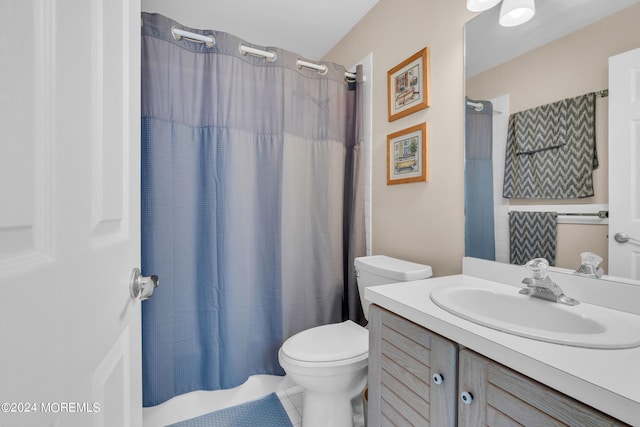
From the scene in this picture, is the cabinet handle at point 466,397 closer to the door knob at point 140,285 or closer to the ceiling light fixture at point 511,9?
the door knob at point 140,285

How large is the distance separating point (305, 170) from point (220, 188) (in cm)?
51

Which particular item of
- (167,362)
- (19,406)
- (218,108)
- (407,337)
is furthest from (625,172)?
(167,362)

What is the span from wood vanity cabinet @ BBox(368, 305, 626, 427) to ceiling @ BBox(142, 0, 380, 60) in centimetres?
184

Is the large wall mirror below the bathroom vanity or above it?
above

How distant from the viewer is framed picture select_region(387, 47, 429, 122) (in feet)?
4.77

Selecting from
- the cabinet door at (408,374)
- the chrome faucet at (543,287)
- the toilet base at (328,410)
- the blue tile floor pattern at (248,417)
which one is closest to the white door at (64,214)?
the cabinet door at (408,374)

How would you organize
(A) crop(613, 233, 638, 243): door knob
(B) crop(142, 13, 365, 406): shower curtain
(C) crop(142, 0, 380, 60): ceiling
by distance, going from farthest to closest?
(C) crop(142, 0, 380, 60): ceiling → (B) crop(142, 13, 365, 406): shower curtain → (A) crop(613, 233, 638, 243): door knob

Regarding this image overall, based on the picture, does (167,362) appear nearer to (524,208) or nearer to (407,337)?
(407,337)

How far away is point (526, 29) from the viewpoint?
108 cm

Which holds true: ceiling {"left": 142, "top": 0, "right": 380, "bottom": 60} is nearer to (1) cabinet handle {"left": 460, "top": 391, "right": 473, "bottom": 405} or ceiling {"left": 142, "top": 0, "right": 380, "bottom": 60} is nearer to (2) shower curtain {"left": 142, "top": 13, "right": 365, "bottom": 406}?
(2) shower curtain {"left": 142, "top": 13, "right": 365, "bottom": 406}

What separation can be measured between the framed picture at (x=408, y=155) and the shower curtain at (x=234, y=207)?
248 millimetres

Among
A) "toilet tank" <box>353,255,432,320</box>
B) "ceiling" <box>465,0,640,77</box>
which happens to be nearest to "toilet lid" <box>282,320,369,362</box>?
"toilet tank" <box>353,255,432,320</box>

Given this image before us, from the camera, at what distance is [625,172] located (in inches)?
32.9

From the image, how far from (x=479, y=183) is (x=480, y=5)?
71 cm
